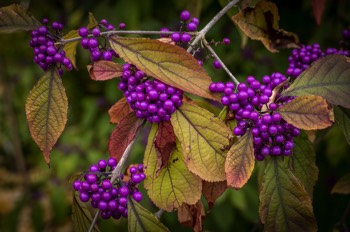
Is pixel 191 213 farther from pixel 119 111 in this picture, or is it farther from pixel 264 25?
pixel 264 25

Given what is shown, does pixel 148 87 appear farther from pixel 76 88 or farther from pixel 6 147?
pixel 6 147

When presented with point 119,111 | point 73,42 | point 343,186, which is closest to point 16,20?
point 73,42

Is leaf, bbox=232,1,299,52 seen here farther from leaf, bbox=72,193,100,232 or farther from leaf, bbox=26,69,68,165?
leaf, bbox=72,193,100,232

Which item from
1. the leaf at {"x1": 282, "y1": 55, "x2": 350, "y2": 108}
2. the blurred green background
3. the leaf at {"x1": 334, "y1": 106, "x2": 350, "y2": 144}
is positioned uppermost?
the leaf at {"x1": 282, "y1": 55, "x2": 350, "y2": 108}

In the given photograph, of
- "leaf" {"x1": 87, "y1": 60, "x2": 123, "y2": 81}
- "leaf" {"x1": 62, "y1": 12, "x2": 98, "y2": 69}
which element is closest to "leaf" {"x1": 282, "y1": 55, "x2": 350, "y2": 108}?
"leaf" {"x1": 87, "y1": 60, "x2": 123, "y2": 81}

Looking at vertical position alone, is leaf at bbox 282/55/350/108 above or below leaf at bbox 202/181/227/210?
above

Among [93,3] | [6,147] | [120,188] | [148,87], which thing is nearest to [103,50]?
[148,87]

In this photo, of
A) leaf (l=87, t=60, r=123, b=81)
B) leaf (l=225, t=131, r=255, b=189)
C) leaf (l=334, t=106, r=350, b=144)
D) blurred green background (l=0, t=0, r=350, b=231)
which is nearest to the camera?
leaf (l=225, t=131, r=255, b=189)
